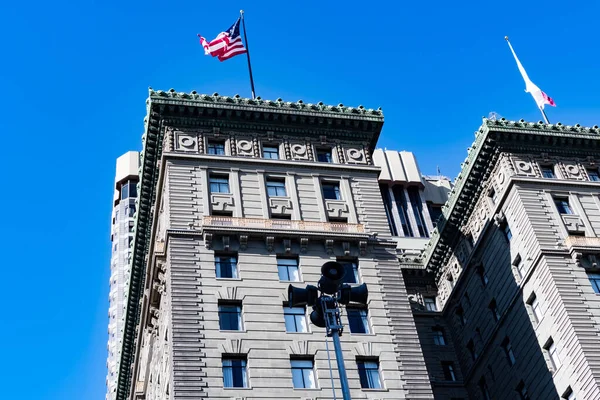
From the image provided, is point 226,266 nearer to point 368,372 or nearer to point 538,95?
point 368,372

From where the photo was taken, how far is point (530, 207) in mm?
67750

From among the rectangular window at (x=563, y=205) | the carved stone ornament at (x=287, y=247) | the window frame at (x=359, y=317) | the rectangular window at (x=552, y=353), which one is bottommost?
the rectangular window at (x=552, y=353)

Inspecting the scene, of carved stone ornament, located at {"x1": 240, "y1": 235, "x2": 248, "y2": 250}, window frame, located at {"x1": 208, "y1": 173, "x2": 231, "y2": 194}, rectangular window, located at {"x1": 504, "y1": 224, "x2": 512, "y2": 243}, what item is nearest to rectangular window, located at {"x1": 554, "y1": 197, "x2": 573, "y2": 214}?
rectangular window, located at {"x1": 504, "y1": 224, "x2": 512, "y2": 243}

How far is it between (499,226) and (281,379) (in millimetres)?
24903

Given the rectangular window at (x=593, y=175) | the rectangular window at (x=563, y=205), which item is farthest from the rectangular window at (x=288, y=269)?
the rectangular window at (x=593, y=175)

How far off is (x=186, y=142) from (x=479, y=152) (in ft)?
74.5

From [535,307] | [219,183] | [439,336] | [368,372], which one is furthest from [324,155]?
[439,336]

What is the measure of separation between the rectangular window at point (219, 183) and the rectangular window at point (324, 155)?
7620 mm

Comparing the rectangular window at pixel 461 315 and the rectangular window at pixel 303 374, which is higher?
the rectangular window at pixel 461 315

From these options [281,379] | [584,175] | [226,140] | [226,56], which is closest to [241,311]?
[281,379]

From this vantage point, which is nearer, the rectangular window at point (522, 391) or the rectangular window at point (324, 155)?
the rectangular window at point (522, 391)

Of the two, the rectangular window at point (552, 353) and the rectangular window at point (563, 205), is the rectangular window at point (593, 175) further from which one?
the rectangular window at point (552, 353)

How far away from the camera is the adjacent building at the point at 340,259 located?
56.2 metres

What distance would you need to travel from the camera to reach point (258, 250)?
2403 inches
